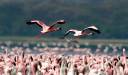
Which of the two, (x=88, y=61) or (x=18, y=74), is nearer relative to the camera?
(x=18, y=74)

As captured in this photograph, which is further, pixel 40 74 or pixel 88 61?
Answer: pixel 88 61

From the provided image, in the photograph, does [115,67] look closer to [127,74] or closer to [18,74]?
[127,74]

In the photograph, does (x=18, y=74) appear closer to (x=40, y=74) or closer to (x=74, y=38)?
(x=40, y=74)

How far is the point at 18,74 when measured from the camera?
130 ft

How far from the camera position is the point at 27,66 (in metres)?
40.1

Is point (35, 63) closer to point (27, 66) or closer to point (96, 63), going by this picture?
point (27, 66)

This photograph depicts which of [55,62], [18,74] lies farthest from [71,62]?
[18,74]

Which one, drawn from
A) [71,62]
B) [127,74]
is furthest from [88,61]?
[127,74]

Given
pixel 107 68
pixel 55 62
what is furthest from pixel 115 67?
pixel 55 62

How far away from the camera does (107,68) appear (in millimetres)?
39312

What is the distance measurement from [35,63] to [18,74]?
1143mm

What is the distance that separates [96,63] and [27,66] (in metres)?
3.98

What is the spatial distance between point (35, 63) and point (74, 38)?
10.2 ft

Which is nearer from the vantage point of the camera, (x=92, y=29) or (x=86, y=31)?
(x=92, y=29)
